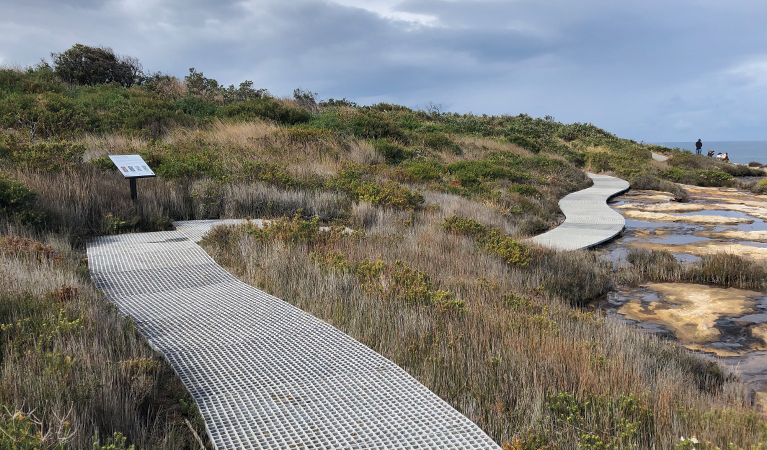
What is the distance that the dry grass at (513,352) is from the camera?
2.77m

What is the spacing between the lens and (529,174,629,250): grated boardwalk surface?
8.53 m

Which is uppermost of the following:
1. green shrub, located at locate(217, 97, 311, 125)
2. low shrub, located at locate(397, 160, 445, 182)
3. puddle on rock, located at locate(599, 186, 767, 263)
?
green shrub, located at locate(217, 97, 311, 125)

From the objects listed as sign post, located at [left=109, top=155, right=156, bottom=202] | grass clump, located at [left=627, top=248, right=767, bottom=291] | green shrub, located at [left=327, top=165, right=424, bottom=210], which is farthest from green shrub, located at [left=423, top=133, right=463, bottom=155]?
sign post, located at [left=109, top=155, right=156, bottom=202]

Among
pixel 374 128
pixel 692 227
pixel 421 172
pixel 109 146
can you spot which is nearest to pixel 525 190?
pixel 421 172

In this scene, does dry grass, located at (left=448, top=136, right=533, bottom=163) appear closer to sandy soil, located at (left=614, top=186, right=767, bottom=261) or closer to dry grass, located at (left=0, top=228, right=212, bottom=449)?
sandy soil, located at (left=614, top=186, right=767, bottom=261)

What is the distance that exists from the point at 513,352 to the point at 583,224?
25.5ft

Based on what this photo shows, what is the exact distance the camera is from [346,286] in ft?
15.9

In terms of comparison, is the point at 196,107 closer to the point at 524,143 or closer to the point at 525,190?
the point at 525,190

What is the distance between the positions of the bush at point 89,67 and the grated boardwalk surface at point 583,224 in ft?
66.9

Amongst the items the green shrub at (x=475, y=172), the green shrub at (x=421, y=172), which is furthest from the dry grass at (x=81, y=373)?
the green shrub at (x=475, y=172)

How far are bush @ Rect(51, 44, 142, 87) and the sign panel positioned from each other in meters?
18.0

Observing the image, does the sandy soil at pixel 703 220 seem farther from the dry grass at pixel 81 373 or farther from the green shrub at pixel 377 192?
the dry grass at pixel 81 373

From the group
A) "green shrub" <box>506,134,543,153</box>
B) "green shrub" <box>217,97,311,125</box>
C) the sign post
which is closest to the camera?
the sign post

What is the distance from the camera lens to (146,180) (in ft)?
29.0
